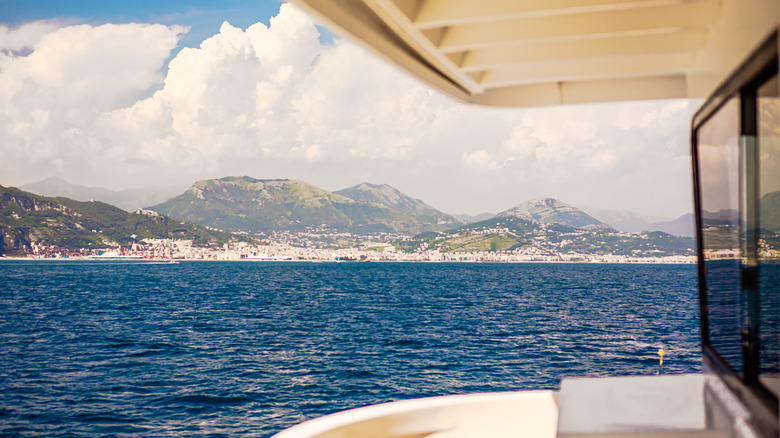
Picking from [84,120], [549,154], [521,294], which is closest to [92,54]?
[84,120]

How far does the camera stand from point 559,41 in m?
3.26

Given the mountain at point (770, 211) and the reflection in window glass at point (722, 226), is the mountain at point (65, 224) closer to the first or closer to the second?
the reflection in window glass at point (722, 226)

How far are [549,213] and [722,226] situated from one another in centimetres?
12241

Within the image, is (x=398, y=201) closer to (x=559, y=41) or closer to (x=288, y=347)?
(x=288, y=347)

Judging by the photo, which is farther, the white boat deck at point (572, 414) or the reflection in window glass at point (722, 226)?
the white boat deck at point (572, 414)

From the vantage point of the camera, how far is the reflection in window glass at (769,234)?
1478 millimetres

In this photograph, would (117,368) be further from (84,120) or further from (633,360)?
(84,120)

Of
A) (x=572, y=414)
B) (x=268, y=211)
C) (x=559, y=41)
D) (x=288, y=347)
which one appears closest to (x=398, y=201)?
(x=268, y=211)

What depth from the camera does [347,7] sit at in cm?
274

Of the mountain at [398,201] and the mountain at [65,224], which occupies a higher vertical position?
the mountain at [398,201]


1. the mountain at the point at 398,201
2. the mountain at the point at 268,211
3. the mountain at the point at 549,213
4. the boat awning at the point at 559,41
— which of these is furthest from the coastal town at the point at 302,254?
the boat awning at the point at 559,41

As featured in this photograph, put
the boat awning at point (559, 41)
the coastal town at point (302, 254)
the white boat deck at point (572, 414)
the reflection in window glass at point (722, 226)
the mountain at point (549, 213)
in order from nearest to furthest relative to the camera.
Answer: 1. the reflection in window glass at point (722, 226)
2. the white boat deck at point (572, 414)
3. the boat awning at point (559, 41)
4. the coastal town at point (302, 254)
5. the mountain at point (549, 213)

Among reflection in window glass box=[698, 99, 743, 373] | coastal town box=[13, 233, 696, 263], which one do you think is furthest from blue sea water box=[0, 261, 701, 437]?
coastal town box=[13, 233, 696, 263]

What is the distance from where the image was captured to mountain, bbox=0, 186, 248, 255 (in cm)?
9800
